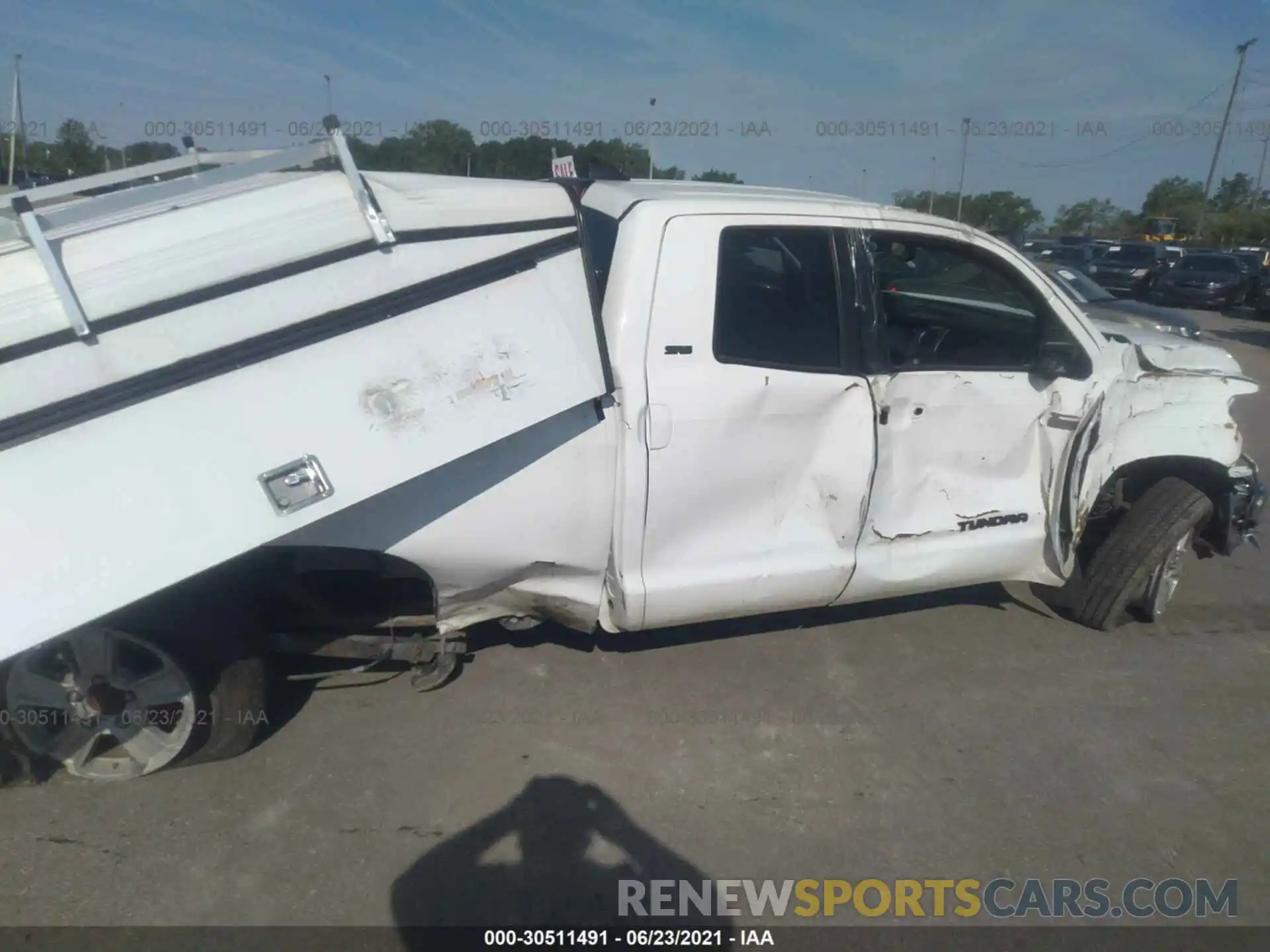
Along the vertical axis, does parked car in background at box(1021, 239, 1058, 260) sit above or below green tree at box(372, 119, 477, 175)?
below

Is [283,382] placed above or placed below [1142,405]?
above

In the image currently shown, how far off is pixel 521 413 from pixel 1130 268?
2790 cm

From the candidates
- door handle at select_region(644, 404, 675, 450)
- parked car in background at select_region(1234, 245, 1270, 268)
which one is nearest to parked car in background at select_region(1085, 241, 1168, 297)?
parked car in background at select_region(1234, 245, 1270, 268)

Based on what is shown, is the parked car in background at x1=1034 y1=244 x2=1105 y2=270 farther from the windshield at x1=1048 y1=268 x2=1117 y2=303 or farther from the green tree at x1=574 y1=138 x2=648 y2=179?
the green tree at x1=574 y1=138 x2=648 y2=179

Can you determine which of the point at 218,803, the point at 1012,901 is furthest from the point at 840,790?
the point at 218,803

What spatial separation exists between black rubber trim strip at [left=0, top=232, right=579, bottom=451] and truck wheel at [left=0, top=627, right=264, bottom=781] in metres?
0.91

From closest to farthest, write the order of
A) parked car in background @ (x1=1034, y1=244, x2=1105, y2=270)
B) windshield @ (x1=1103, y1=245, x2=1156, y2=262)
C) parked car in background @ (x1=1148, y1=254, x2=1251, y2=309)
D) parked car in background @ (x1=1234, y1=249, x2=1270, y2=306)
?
parked car in background @ (x1=1234, y1=249, x2=1270, y2=306) < parked car in background @ (x1=1148, y1=254, x2=1251, y2=309) < windshield @ (x1=1103, y1=245, x2=1156, y2=262) < parked car in background @ (x1=1034, y1=244, x2=1105, y2=270)

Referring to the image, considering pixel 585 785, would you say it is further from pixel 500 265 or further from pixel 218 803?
pixel 500 265

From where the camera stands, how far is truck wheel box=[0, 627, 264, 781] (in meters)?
2.95

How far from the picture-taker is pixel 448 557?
310 centimetres

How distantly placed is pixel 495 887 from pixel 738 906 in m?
0.73

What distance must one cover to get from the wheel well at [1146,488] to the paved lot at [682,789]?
24.3 inches

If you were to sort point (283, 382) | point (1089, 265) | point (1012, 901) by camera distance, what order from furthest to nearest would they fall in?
1. point (1089, 265)
2. point (1012, 901)
3. point (283, 382)

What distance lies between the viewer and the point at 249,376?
2.41 meters
